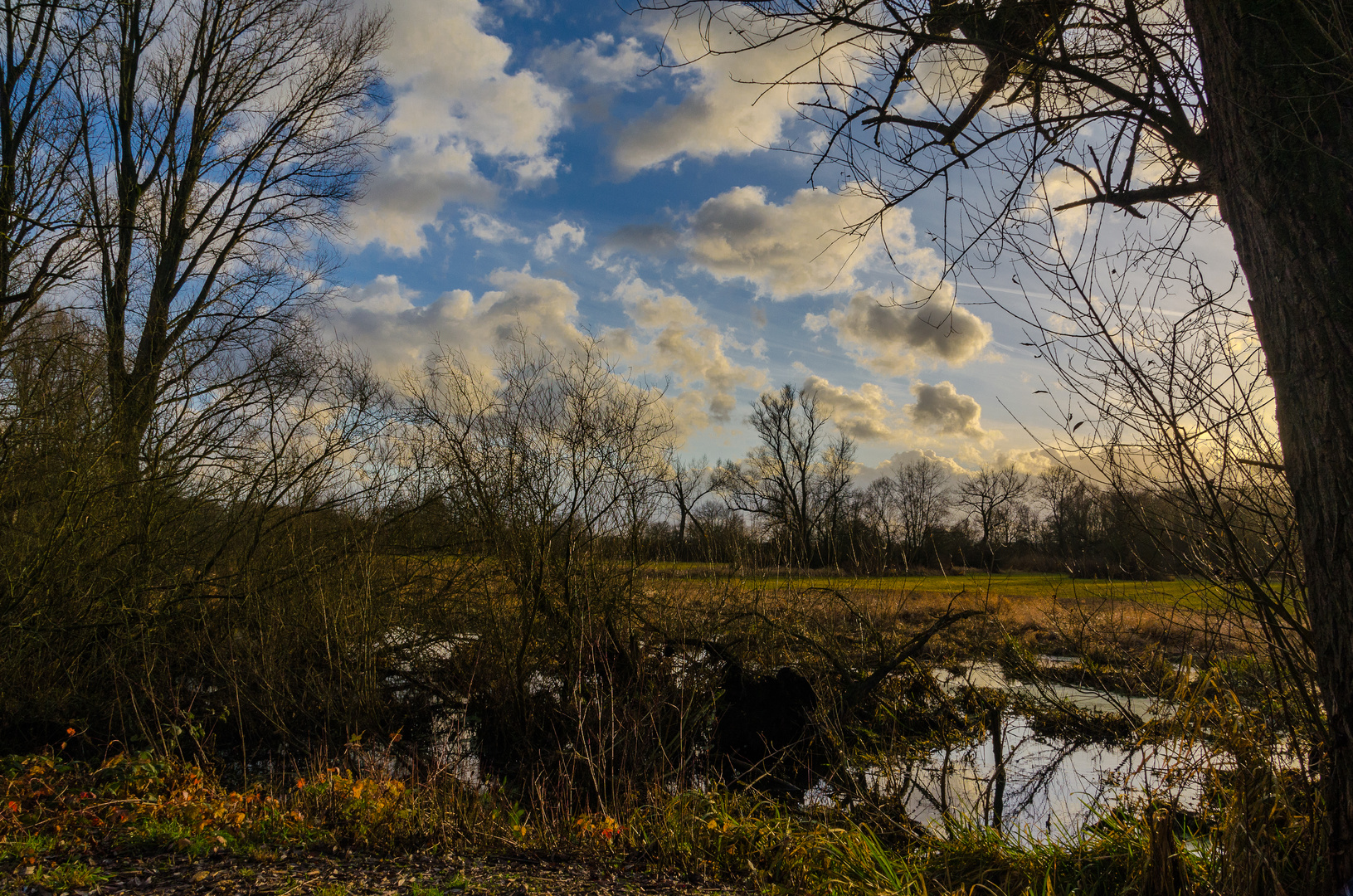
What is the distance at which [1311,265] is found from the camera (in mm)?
2926

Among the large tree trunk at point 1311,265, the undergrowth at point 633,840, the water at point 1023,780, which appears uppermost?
the large tree trunk at point 1311,265

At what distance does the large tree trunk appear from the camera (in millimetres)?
2875

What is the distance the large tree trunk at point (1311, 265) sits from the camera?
9.43 feet

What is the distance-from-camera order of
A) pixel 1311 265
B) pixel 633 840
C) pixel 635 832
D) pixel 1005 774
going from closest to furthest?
pixel 1311 265 < pixel 633 840 < pixel 635 832 < pixel 1005 774

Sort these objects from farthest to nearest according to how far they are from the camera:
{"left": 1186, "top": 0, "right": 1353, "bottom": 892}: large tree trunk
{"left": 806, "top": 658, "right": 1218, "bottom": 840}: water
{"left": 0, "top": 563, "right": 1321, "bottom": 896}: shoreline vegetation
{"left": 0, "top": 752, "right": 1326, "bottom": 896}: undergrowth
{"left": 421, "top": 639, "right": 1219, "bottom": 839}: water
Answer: {"left": 421, "top": 639, "right": 1219, "bottom": 839}: water → {"left": 806, "top": 658, "right": 1218, "bottom": 840}: water → {"left": 0, "top": 752, "right": 1326, "bottom": 896}: undergrowth → {"left": 0, "top": 563, "right": 1321, "bottom": 896}: shoreline vegetation → {"left": 1186, "top": 0, "right": 1353, "bottom": 892}: large tree trunk

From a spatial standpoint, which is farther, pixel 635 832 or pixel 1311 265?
pixel 635 832

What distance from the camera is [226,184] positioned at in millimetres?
14484

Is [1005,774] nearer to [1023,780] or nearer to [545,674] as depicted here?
[1023,780]

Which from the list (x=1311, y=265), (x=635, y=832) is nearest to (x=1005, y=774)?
(x=635, y=832)

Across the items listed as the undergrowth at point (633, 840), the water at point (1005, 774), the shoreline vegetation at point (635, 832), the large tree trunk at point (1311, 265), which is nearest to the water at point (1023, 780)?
the water at point (1005, 774)

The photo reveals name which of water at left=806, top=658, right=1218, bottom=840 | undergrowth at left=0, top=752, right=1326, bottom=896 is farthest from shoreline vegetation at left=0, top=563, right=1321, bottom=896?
water at left=806, top=658, right=1218, bottom=840

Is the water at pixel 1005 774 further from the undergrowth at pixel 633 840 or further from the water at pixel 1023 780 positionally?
the undergrowth at pixel 633 840

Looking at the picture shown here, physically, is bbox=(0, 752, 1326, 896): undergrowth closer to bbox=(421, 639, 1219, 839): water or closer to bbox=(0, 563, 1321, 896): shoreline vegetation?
bbox=(0, 563, 1321, 896): shoreline vegetation

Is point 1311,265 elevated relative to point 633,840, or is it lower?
elevated
